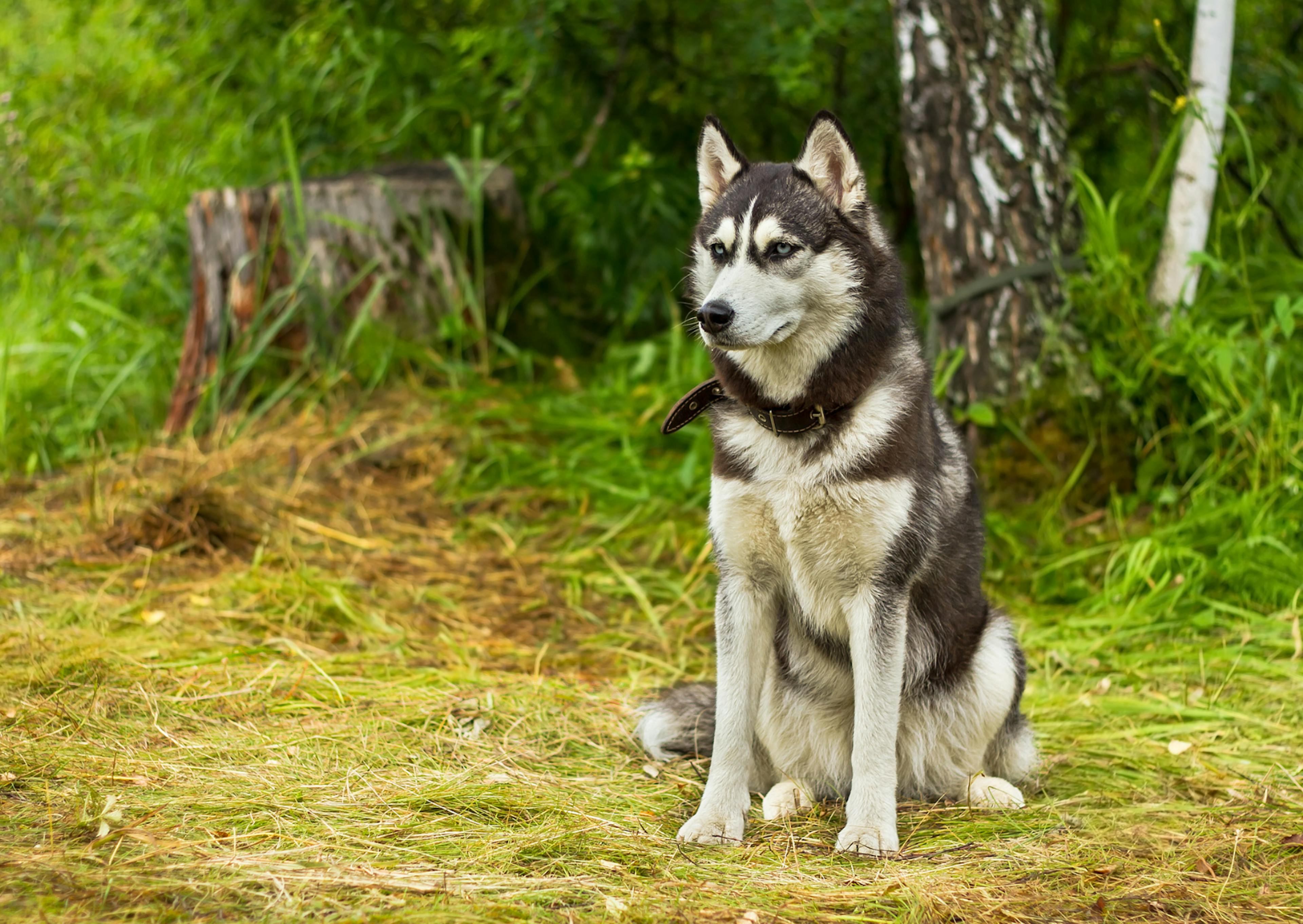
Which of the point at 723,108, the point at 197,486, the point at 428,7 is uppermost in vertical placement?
the point at 428,7

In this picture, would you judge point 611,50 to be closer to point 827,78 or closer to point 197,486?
point 827,78

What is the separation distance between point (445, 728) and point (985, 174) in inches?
132

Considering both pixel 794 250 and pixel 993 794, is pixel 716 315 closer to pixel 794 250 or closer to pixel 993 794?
pixel 794 250

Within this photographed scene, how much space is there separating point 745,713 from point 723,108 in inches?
167

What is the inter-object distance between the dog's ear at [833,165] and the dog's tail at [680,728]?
1.53 m

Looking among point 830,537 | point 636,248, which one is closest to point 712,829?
point 830,537

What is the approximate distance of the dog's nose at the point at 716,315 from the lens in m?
2.72

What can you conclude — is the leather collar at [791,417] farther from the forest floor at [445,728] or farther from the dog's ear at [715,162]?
the forest floor at [445,728]

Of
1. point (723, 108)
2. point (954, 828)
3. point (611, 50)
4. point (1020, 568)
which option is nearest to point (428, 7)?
point (611, 50)

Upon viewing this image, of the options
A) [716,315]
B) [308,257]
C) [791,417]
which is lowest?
[791,417]

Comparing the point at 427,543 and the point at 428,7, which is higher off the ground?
the point at 428,7

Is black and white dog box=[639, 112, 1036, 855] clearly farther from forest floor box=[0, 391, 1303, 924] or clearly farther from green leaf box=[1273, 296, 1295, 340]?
green leaf box=[1273, 296, 1295, 340]

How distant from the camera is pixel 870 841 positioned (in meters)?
2.71

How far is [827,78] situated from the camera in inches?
241
